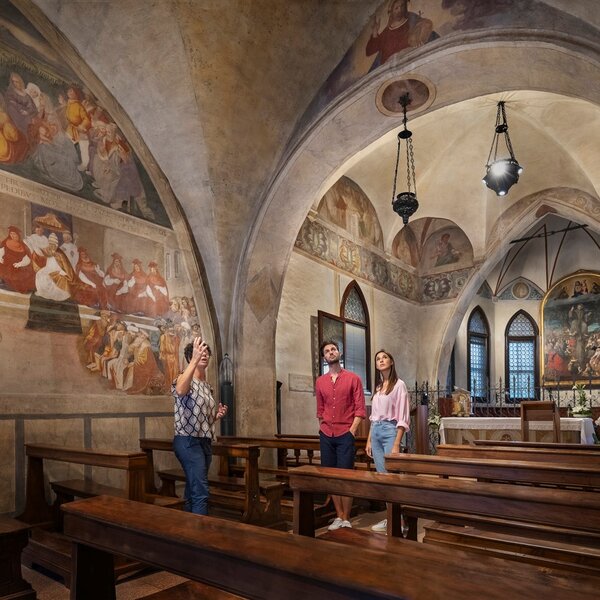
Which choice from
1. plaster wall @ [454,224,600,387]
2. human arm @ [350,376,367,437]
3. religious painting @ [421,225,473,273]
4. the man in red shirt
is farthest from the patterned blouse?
plaster wall @ [454,224,600,387]

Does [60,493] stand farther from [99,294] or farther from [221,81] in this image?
[221,81]

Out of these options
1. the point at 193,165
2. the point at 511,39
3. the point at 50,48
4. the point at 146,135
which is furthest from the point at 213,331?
the point at 511,39

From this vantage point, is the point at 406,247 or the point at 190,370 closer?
the point at 190,370

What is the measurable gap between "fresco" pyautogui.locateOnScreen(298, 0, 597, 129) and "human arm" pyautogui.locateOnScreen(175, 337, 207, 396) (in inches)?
187

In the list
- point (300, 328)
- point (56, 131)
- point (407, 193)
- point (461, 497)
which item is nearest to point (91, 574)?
point (461, 497)

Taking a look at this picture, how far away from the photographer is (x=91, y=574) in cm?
229

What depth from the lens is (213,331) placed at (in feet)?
29.2

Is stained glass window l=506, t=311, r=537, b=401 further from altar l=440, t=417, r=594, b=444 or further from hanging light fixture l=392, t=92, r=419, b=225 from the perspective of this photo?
altar l=440, t=417, r=594, b=444

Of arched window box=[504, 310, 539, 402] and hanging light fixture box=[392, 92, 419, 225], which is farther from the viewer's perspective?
arched window box=[504, 310, 539, 402]

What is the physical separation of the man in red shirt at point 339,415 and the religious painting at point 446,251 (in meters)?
11.5

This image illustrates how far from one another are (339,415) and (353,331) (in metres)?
8.08

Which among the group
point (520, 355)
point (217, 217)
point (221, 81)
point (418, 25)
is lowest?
point (520, 355)

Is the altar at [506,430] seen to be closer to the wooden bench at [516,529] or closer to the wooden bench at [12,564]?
the wooden bench at [516,529]

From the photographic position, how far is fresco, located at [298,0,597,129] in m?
5.80
